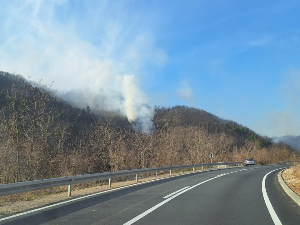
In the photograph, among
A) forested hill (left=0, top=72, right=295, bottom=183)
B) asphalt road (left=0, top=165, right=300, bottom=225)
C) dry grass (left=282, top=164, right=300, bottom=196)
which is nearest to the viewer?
asphalt road (left=0, top=165, right=300, bottom=225)

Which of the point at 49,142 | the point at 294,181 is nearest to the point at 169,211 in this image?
the point at 49,142

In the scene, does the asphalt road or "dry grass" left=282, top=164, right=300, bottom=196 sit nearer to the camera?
the asphalt road

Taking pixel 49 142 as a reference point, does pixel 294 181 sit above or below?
below

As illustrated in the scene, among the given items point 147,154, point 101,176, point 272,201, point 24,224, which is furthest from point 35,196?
point 147,154

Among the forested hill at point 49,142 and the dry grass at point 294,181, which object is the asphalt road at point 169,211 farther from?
the forested hill at point 49,142

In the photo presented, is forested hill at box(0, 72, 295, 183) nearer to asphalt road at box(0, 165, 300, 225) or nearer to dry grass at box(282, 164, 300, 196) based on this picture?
asphalt road at box(0, 165, 300, 225)

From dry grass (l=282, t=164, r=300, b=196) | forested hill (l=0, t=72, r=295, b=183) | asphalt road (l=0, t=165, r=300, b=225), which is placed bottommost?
asphalt road (l=0, t=165, r=300, b=225)

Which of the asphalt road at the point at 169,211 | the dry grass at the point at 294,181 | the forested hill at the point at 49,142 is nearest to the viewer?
the asphalt road at the point at 169,211

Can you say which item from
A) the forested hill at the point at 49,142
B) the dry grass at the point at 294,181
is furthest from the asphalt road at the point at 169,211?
the forested hill at the point at 49,142

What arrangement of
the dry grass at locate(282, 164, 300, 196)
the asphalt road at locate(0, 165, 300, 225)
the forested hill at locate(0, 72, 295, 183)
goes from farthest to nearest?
the forested hill at locate(0, 72, 295, 183)
the dry grass at locate(282, 164, 300, 196)
the asphalt road at locate(0, 165, 300, 225)

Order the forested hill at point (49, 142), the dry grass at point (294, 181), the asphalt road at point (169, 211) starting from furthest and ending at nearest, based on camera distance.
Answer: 1. the forested hill at point (49, 142)
2. the dry grass at point (294, 181)
3. the asphalt road at point (169, 211)

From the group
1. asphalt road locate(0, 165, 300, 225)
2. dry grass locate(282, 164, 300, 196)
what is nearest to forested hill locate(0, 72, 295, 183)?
asphalt road locate(0, 165, 300, 225)

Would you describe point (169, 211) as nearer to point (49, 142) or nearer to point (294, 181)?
point (49, 142)

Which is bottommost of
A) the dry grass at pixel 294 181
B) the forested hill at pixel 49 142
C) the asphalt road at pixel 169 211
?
the asphalt road at pixel 169 211
